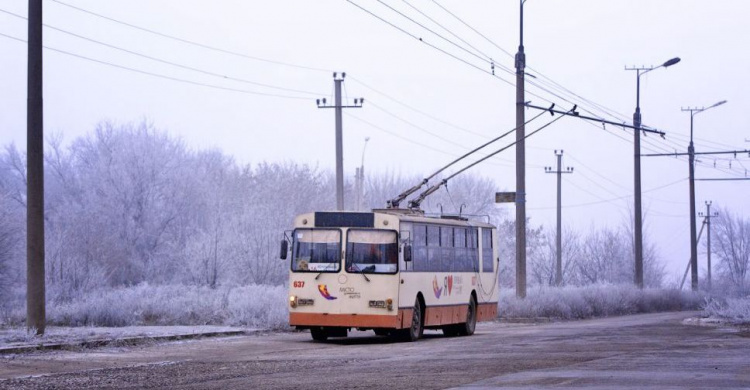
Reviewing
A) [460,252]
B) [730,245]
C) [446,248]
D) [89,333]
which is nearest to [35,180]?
[89,333]

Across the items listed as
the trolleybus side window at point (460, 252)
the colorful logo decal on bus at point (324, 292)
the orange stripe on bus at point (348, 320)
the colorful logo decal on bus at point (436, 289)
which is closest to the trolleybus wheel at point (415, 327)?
the colorful logo decal on bus at point (436, 289)

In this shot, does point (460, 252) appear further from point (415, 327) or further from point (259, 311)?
point (259, 311)

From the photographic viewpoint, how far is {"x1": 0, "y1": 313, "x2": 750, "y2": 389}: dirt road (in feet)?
51.2

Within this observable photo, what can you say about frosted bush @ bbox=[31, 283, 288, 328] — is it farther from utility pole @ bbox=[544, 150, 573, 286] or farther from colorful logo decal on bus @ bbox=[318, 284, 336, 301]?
utility pole @ bbox=[544, 150, 573, 286]

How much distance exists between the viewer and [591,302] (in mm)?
50875

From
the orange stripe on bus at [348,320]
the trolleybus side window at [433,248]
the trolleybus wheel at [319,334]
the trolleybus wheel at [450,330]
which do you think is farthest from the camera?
the trolleybus wheel at [450,330]

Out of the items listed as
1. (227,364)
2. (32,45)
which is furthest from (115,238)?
Answer: (227,364)

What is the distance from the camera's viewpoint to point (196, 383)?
624 inches

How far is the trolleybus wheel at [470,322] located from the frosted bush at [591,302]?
992 centimetres

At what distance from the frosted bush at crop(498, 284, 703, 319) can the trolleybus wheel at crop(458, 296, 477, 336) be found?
32.5 ft

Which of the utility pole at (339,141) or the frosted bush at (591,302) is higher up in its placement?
the utility pole at (339,141)

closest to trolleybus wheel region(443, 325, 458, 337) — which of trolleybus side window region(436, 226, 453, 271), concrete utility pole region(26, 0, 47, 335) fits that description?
trolleybus side window region(436, 226, 453, 271)

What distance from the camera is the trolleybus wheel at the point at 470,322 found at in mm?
31859

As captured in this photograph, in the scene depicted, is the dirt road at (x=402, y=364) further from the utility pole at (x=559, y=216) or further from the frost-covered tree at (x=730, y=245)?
the frost-covered tree at (x=730, y=245)
